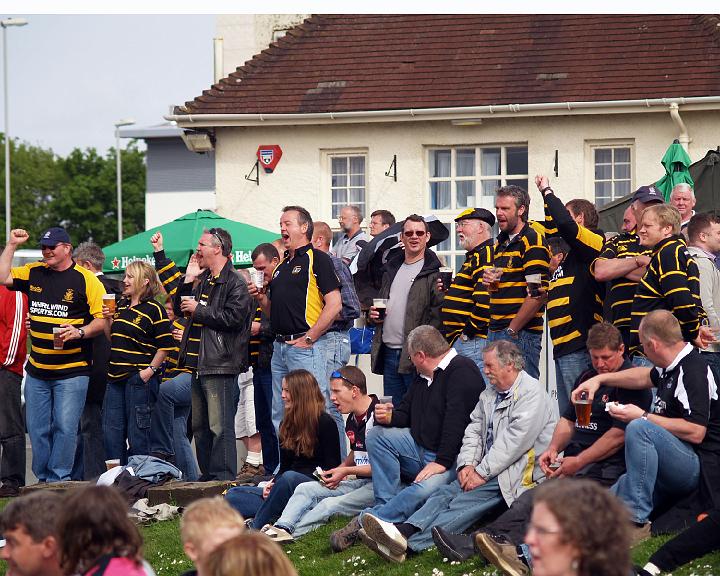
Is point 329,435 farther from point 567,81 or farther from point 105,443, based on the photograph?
point 567,81

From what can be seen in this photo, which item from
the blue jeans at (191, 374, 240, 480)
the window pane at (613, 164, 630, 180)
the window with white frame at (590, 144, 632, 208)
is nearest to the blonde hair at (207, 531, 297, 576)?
the blue jeans at (191, 374, 240, 480)

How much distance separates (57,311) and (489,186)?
34.4ft

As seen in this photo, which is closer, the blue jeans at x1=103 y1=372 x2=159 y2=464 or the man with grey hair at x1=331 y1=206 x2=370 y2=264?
the blue jeans at x1=103 y1=372 x2=159 y2=464

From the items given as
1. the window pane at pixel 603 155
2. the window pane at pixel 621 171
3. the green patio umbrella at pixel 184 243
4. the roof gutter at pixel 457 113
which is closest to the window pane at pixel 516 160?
the roof gutter at pixel 457 113

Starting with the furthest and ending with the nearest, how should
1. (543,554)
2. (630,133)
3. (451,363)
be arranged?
1. (630,133)
2. (451,363)
3. (543,554)

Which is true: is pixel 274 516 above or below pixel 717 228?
below

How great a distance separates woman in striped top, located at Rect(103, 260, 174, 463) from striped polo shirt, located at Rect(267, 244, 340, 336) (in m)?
1.62

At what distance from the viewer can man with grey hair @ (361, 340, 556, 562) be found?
860cm

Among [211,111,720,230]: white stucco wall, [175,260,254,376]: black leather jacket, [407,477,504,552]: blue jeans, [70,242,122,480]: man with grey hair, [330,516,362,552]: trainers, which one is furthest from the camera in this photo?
[211,111,720,230]: white stucco wall

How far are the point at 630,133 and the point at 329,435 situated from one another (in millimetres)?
11295

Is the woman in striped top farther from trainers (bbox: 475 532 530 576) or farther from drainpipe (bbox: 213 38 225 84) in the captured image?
drainpipe (bbox: 213 38 225 84)

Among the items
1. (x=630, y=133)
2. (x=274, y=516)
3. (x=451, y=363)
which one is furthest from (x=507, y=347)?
(x=630, y=133)

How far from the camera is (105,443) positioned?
478 inches

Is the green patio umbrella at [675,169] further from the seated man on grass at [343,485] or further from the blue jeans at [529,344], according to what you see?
the seated man on grass at [343,485]
